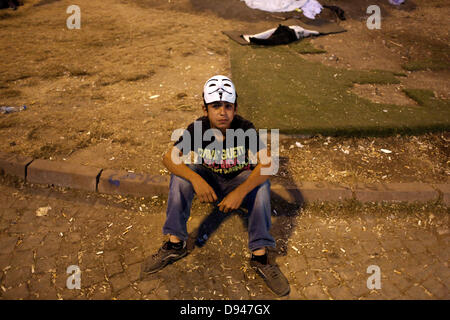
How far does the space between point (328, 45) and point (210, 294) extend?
697 centimetres

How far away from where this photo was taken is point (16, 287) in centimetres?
282

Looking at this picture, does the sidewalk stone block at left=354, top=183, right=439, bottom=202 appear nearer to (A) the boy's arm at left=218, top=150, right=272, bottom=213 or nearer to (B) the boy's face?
(A) the boy's arm at left=218, top=150, right=272, bottom=213

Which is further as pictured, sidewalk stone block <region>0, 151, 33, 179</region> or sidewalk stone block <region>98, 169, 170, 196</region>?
sidewalk stone block <region>0, 151, 33, 179</region>

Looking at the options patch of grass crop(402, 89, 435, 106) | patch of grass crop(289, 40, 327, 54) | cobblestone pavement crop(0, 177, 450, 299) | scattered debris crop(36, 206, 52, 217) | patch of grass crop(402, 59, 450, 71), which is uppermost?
patch of grass crop(289, 40, 327, 54)

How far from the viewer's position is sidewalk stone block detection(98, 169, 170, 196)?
3781 millimetres

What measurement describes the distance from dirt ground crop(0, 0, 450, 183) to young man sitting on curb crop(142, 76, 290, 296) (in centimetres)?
102

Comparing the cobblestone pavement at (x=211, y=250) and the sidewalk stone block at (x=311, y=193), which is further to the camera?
the sidewalk stone block at (x=311, y=193)

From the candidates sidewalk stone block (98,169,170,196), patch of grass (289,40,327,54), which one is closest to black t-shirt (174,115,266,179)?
sidewalk stone block (98,169,170,196)

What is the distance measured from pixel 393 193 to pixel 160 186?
2.74m

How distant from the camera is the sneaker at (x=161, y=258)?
298 cm

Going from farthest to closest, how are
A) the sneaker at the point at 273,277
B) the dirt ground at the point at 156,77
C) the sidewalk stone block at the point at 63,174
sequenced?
the dirt ground at the point at 156,77
the sidewalk stone block at the point at 63,174
the sneaker at the point at 273,277

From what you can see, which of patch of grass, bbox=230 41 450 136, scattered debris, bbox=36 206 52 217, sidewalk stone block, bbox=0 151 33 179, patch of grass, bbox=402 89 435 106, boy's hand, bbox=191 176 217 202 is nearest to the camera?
boy's hand, bbox=191 176 217 202

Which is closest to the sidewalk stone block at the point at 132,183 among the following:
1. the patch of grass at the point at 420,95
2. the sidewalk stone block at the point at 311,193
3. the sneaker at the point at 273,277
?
the sidewalk stone block at the point at 311,193

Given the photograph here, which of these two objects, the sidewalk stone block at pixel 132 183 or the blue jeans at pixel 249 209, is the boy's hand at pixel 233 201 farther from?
the sidewalk stone block at pixel 132 183
